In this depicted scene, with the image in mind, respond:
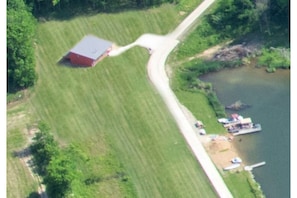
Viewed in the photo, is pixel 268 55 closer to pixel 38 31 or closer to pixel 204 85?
pixel 204 85

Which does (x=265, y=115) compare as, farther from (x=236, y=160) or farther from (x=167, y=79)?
(x=167, y=79)

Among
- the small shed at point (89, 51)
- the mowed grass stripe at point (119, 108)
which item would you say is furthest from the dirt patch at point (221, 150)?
the small shed at point (89, 51)

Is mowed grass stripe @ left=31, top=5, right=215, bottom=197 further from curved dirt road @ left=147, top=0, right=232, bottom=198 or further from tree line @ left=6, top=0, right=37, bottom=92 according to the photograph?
tree line @ left=6, top=0, right=37, bottom=92

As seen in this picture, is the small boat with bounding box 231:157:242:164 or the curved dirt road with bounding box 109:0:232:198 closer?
the curved dirt road with bounding box 109:0:232:198

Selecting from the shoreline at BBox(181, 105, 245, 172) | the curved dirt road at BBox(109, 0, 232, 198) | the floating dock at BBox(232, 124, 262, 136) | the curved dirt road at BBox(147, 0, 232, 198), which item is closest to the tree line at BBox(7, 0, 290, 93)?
the curved dirt road at BBox(147, 0, 232, 198)

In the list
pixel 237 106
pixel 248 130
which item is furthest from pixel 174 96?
pixel 248 130

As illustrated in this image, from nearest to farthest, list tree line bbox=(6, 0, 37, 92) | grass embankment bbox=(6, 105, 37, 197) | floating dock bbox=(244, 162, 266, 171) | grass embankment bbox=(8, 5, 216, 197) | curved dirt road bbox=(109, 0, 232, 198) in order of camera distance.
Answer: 1. grass embankment bbox=(6, 105, 37, 197)
2. grass embankment bbox=(8, 5, 216, 197)
3. curved dirt road bbox=(109, 0, 232, 198)
4. floating dock bbox=(244, 162, 266, 171)
5. tree line bbox=(6, 0, 37, 92)

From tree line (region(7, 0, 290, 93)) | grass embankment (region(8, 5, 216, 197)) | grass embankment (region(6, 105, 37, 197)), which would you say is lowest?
grass embankment (region(6, 105, 37, 197))

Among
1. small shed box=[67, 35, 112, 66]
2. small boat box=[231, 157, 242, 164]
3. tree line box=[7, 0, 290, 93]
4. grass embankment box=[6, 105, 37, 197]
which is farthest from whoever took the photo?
small shed box=[67, 35, 112, 66]
